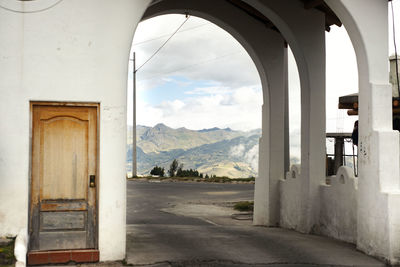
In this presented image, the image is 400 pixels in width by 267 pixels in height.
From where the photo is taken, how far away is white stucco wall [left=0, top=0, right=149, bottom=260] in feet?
23.6

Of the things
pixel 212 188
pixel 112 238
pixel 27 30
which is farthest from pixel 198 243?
pixel 212 188

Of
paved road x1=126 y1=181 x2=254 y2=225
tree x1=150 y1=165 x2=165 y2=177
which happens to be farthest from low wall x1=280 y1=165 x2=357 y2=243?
tree x1=150 y1=165 x2=165 y2=177

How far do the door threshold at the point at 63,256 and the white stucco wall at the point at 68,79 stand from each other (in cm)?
16

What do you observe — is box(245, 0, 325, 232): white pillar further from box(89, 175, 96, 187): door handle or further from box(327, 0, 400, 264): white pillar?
box(89, 175, 96, 187): door handle

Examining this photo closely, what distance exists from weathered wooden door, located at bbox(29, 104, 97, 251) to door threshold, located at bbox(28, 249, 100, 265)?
3.7 inches

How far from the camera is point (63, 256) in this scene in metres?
7.34

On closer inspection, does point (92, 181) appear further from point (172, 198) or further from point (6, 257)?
point (172, 198)

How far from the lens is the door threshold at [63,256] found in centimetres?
723

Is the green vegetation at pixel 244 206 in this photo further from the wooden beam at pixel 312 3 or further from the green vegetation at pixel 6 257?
the green vegetation at pixel 6 257

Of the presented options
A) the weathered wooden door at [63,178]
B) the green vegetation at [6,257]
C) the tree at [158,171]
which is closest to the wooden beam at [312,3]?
the weathered wooden door at [63,178]

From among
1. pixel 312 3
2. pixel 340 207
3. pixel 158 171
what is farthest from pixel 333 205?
pixel 158 171

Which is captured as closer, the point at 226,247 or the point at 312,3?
the point at 226,247

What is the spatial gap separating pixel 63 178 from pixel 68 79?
1466 millimetres

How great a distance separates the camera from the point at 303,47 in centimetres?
1117
